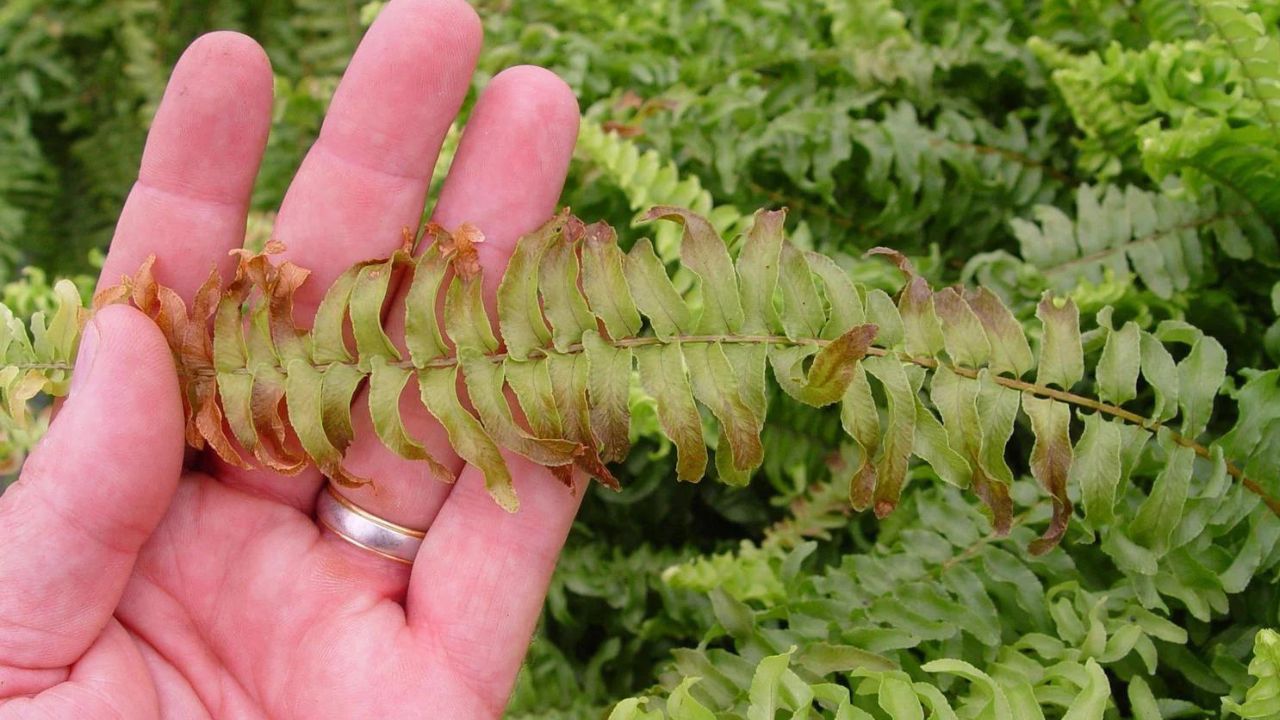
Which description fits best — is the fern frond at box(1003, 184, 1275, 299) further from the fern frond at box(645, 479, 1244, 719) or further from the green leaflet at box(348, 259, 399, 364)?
the green leaflet at box(348, 259, 399, 364)

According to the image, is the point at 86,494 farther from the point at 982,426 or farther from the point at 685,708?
the point at 982,426

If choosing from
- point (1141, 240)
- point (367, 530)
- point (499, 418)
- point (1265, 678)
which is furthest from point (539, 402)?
point (1141, 240)

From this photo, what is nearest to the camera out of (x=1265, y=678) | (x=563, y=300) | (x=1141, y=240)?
(x=1265, y=678)

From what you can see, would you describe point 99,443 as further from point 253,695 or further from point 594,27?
point 594,27

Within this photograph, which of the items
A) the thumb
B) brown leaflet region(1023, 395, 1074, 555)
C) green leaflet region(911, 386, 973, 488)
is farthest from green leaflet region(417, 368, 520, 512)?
brown leaflet region(1023, 395, 1074, 555)

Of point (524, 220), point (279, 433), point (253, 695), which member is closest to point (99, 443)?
point (279, 433)

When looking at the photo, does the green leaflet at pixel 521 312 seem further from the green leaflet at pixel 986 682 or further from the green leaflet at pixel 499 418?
the green leaflet at pixel 986 682

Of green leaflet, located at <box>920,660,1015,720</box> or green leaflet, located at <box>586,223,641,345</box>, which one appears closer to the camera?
green leaflet, located at <box>920,660,1015,720</box>
